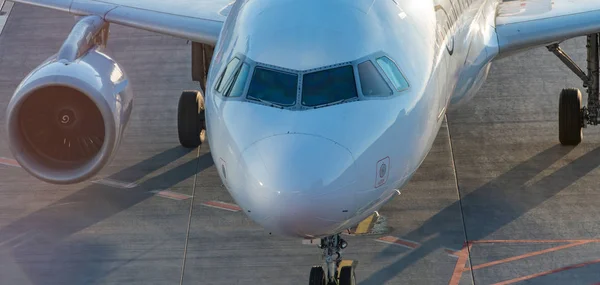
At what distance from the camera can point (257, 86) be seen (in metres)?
11.3

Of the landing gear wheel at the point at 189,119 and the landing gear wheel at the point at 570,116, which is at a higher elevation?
the landing gear wheel at the point at 570,116

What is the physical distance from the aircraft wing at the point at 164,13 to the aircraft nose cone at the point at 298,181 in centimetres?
484

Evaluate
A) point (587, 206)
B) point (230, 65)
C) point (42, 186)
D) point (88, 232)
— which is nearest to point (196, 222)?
point (88, 232)

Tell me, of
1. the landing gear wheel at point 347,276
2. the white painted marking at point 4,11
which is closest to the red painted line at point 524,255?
the landing gear wheel at point 347,276

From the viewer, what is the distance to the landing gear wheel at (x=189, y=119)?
55.3 feet

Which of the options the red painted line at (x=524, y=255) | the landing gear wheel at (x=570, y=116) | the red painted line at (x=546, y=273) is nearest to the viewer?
the red painted line at (x=546, y=273)

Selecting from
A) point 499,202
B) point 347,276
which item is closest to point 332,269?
point 347,276

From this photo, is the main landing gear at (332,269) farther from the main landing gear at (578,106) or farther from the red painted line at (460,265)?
the main landing gear at (578,106)

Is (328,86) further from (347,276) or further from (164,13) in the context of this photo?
(164,13)

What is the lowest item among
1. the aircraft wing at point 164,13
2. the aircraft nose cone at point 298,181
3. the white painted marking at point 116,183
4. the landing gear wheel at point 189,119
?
the white painted marking at point 116,183

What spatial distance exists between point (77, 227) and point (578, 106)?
7.00 metres

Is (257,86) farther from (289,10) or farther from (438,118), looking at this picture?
(438,118)

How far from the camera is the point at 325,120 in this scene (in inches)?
424

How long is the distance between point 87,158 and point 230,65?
3581mm
